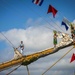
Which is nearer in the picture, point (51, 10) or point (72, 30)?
point (72, 30)

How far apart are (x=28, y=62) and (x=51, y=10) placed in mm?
5073

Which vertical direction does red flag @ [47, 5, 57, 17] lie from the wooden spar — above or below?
above

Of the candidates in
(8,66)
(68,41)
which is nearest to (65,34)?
(68,41)

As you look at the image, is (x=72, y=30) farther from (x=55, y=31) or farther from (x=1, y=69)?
(x=1, y=69)

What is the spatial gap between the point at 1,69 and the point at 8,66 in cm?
72

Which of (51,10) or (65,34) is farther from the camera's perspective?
(51,10)

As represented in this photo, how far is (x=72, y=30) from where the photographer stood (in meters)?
25.3

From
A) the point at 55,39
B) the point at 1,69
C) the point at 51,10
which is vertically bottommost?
the point at 1,69

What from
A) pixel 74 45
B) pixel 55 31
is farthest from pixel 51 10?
pixel 74 45

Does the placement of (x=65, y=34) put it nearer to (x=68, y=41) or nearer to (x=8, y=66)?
(x=68, y=41)

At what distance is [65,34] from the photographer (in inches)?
996

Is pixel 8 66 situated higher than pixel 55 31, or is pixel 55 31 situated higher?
pixel 55 31

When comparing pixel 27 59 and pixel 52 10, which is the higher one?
pixel 52 10

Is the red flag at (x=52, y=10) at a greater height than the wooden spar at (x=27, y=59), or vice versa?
the red flag at (x=52, y=10)
